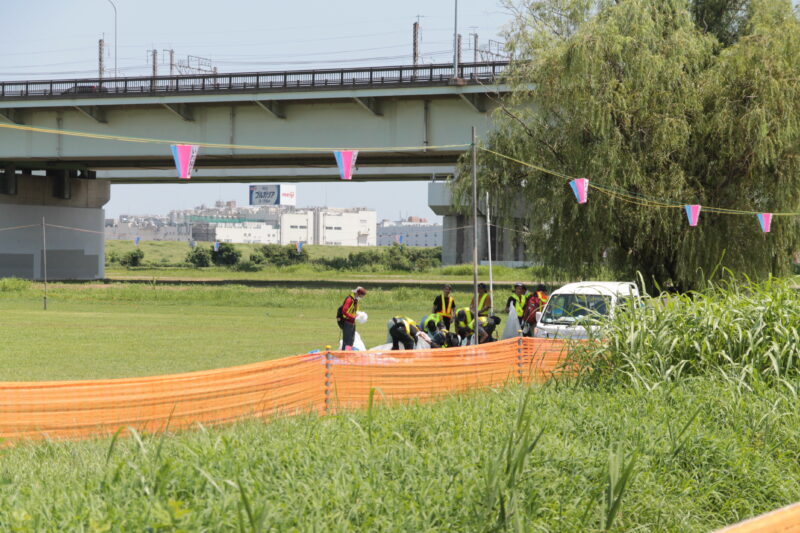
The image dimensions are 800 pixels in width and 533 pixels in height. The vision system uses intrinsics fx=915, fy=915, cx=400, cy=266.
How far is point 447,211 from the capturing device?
79438 mm

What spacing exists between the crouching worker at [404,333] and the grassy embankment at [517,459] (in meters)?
5.40

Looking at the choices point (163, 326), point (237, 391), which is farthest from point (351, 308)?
point (163, 326)

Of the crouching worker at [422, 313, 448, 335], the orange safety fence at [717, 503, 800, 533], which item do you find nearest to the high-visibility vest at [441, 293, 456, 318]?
the crouching worker at [422, 313, 448, 335]

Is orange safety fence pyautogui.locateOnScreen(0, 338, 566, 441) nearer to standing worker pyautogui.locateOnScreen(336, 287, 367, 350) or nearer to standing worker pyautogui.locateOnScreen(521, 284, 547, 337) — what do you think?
standing worker pyautogui.locateOnScreen(336, 287, 367, 350)

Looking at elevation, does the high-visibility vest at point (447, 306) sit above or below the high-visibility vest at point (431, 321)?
above

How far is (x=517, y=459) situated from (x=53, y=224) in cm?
5435

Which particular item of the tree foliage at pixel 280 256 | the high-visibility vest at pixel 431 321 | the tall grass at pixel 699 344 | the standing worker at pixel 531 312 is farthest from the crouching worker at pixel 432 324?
the tree foliage at pixel 280 256

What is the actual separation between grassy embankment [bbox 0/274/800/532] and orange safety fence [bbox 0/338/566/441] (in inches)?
16.8

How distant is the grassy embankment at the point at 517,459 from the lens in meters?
5.11

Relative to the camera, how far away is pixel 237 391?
9.52m

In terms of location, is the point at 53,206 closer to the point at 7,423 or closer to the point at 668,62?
the point at 668,62

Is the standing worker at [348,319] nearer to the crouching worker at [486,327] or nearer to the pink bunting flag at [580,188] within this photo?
the crouching worker at [486,327]

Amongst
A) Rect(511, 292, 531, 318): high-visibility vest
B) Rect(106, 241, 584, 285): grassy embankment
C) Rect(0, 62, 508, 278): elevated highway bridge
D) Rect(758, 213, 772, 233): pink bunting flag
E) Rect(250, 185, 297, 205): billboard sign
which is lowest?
A: Rect(106, 241, 584, 285): grassy embankment

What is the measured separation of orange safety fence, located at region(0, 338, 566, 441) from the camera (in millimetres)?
8312
